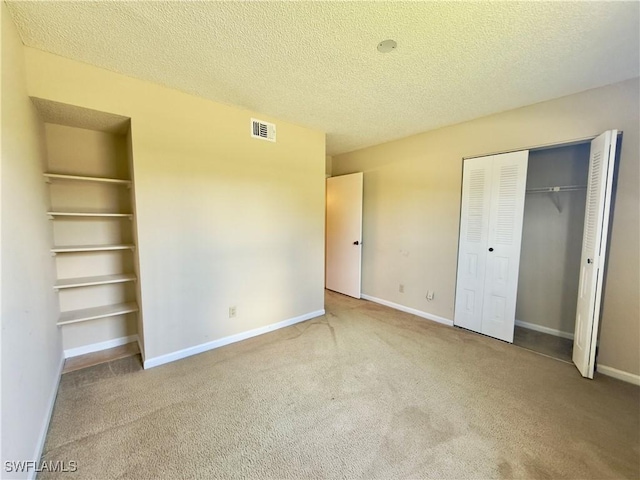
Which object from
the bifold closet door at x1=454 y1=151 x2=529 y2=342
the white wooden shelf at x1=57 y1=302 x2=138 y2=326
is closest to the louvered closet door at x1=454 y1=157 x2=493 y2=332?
the bifold closet door at x1=454 y1=151 x2=529 y2=342

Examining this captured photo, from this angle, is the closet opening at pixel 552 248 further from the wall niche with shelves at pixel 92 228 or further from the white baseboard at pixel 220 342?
the wall niche with shelves at pixel 92 228

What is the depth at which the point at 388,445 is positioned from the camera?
161 cm

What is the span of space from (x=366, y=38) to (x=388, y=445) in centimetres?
251

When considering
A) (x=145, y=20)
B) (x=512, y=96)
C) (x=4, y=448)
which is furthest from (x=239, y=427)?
(x=512, y=96)

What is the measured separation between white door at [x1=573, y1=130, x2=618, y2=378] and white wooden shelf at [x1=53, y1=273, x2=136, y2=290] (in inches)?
157

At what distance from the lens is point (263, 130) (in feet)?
9.57

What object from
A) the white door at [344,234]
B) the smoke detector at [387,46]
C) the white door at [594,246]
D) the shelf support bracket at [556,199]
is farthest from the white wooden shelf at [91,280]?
the shelf support bracket at [556,199]

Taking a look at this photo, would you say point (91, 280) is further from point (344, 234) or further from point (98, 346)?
point (344, 234)

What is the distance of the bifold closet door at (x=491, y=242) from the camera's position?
2.80 metres

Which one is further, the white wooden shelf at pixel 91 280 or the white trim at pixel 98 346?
the white trim at pixel 98 346

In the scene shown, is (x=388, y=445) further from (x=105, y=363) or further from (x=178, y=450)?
(x=105, y=363)

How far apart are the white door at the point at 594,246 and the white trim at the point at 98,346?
4309 millimetres

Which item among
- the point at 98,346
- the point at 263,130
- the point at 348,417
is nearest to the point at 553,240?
the point at 348,417

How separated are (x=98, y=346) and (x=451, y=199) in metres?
4.22
